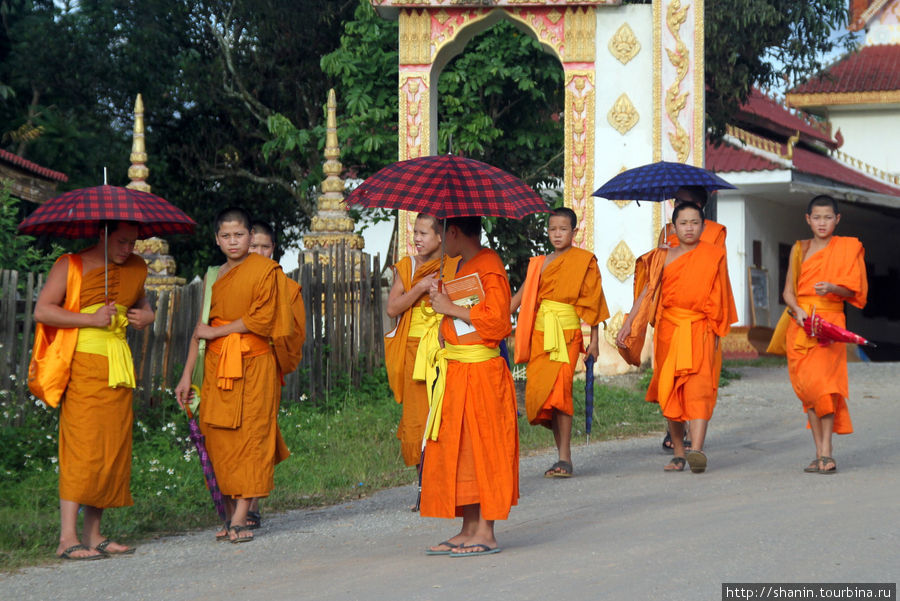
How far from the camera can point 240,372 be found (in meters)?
6.66

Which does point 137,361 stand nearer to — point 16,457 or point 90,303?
point 16,457

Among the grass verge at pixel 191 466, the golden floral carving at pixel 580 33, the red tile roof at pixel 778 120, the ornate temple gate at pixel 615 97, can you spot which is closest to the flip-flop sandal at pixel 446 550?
the grass verge at pixel 191 466

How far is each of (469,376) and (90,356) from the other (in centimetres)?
200

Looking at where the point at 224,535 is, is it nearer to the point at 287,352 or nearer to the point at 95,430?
the point at 95,430

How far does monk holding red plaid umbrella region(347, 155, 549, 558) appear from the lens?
592 centimetres

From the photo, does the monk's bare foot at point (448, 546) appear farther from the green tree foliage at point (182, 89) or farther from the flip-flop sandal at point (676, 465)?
the green tree foliage at point (182, 89)

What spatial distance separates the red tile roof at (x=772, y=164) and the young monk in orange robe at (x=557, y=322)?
11648 mm

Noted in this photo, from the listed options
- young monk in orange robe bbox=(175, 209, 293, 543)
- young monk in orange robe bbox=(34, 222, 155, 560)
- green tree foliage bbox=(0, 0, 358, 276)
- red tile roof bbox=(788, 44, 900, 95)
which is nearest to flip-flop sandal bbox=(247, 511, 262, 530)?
young monk in orange robe bbox=(175, 209, 293, 543)

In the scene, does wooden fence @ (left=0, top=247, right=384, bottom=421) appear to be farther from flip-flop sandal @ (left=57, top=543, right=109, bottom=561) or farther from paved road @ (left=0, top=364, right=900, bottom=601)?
flip-flop sandal @ (left=57, top=543, right=109, bottom=561)

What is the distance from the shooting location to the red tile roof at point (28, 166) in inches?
688

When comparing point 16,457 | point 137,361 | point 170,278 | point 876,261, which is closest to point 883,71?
point 876,261

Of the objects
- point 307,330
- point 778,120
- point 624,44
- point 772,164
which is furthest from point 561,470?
point 778,120

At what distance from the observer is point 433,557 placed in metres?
5.98

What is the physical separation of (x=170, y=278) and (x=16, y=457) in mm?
7987
